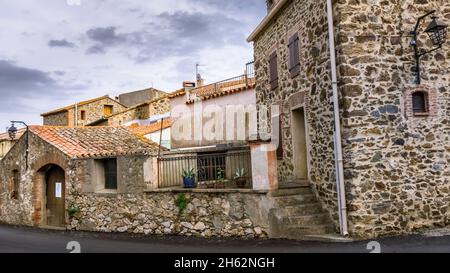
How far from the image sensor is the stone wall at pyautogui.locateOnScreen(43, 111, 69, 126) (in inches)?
1110

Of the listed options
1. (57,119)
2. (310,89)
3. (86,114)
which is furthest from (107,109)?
(310,89)

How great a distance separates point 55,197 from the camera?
14.3 m

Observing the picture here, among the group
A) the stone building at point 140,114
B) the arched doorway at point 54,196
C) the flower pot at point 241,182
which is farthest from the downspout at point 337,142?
the stone building at point 140,114

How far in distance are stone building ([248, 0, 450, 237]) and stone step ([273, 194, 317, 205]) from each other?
24cm

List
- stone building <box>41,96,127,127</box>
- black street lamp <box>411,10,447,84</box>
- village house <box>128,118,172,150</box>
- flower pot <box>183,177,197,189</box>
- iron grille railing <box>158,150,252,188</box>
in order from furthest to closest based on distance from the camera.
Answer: stone building <box>41,96,127,127</box>, village house <box>128,118,172,150</box>, iron grille railing <box>158,150,252,188</box>, flower pot <box>183,177,197,189</box>, black street lamp <box>411,10,447,84</box>

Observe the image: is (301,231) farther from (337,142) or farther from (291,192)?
(337,142)

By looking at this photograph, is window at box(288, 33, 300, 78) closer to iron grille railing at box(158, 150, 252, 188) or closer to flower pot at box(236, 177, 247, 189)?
iron grille railing at box(158, 150, 252, 188)

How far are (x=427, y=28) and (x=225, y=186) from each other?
20.3 feet

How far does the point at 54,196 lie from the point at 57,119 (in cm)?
1631

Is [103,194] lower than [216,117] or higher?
lower

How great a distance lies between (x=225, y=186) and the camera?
37.4ft

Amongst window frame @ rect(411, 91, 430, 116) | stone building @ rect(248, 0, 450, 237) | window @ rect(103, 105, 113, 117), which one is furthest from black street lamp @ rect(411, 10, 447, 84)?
window @ rect(103, 105, 113, 117)
